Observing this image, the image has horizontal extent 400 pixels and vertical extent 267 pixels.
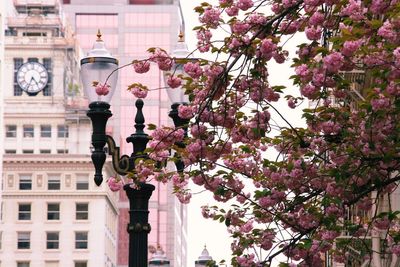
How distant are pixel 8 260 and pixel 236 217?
127 metres

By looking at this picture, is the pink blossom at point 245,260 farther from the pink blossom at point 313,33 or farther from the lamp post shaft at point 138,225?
the pink blossom at point 313,33

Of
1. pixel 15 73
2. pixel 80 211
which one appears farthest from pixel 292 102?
pixel 15 73

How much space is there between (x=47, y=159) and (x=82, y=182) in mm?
3813

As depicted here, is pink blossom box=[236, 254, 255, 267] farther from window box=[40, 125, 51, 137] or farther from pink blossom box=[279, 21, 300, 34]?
window box=[40, 125, 51, 137]

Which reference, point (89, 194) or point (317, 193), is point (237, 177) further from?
point (89, 194)

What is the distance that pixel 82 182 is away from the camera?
Answer: 149 metres

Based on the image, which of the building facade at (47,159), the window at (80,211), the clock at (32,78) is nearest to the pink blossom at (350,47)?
the building facade at (47,159)

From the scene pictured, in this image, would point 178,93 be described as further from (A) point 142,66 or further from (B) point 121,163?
(A) point 142,66

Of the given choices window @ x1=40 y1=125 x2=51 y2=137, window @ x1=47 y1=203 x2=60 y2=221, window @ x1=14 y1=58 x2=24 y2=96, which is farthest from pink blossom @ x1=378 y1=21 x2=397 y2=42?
window @ x1=14 y1=58 x2=24 y2=96

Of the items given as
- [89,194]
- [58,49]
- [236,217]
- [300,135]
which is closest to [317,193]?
[300,135]

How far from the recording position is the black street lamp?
76.6 feet

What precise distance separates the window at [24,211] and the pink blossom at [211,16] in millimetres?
128420

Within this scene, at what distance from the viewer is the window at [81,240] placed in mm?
149125

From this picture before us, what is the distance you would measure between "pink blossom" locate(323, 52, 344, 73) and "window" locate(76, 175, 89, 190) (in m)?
130
